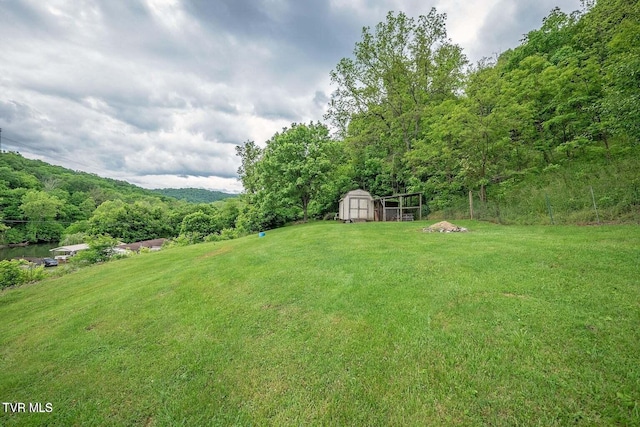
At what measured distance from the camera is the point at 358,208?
75.4 ft

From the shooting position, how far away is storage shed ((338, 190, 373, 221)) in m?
23.0

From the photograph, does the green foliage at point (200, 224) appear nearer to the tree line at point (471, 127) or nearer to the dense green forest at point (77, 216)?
the dense green forest at point (77, 216)

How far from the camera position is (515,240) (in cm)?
734

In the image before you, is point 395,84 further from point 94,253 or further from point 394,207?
point 94,253

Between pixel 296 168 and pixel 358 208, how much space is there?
6864 millimetres

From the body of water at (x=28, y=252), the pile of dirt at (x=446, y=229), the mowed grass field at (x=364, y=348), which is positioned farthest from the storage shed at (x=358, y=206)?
the body of water at (x=28, y=252)

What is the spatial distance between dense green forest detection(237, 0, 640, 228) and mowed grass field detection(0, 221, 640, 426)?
735 cm

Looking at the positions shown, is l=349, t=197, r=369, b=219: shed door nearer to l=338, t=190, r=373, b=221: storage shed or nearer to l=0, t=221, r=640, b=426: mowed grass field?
l=338, t=190, r=373, b=221: storage shed

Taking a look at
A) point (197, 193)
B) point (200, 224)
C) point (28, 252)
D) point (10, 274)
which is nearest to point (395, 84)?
point (10, 274)

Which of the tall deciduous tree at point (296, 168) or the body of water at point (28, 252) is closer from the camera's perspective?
the tall deciduous tree at point (296, 168)

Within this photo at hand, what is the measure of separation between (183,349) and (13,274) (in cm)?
1548

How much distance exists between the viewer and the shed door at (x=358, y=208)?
75.3ft

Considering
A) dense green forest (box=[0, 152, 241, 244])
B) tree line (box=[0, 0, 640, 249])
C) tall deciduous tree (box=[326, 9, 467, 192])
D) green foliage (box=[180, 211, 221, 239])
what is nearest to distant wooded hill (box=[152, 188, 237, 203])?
dense green forest (box=[0, 152, 241, 244])

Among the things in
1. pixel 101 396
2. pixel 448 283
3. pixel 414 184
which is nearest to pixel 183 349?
pixel 101 396
